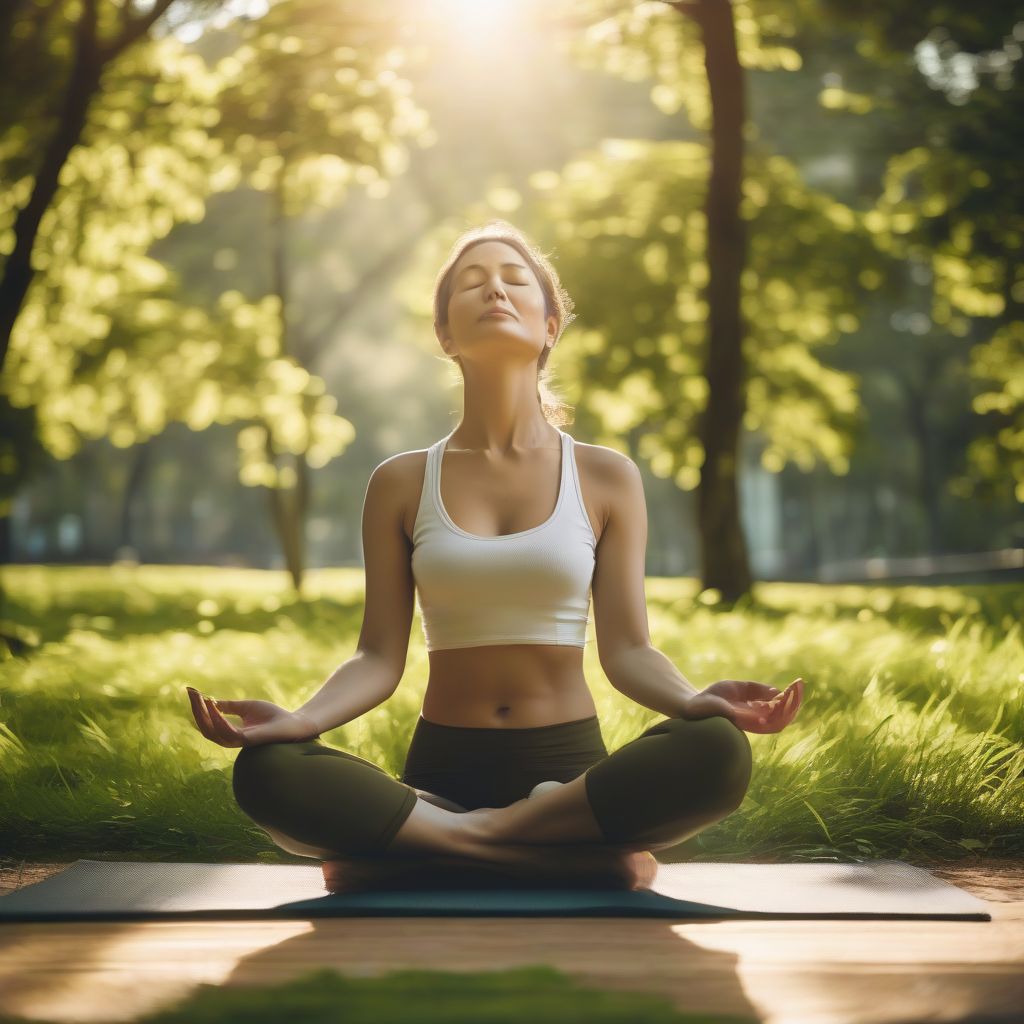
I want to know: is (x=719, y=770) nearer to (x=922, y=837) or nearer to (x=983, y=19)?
(x=922, y=837)

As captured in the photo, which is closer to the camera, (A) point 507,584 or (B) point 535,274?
(A) point 507,584

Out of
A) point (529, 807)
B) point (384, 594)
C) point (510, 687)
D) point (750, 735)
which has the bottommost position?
point (750, 735)

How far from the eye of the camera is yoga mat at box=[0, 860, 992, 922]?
313cm

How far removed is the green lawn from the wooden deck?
948 millimetres

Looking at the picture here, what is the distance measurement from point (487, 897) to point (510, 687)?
22.3 inches

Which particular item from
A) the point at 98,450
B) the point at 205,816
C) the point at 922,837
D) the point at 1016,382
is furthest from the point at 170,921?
the point at 98,450

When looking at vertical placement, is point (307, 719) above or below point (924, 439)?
above

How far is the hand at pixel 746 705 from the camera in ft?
10.2

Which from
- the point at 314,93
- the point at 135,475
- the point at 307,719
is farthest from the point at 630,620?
the point at 135,475

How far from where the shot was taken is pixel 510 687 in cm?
359

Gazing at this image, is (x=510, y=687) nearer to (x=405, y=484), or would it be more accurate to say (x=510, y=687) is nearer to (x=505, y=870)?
(x=505, y=870)

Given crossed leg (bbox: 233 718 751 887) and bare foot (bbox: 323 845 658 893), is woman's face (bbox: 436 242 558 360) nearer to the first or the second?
crossed leg (bbox: 233 718 751 887)

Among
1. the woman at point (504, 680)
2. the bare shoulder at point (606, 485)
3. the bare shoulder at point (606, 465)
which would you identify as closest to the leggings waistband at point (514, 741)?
the woman at point (504, 680)

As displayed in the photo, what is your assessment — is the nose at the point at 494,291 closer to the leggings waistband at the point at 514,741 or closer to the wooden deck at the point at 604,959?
the leggings waistband at the point at 514,741
